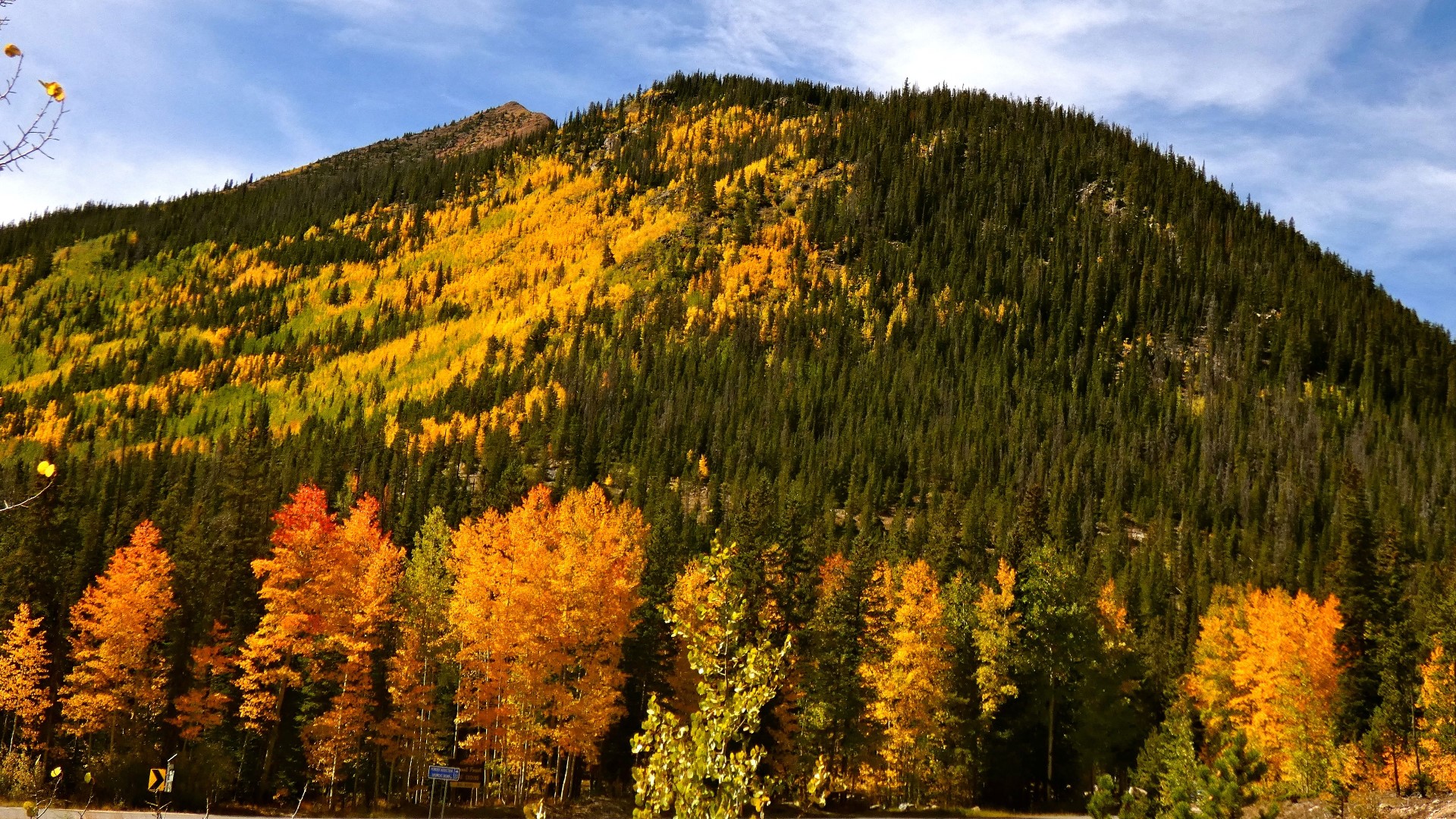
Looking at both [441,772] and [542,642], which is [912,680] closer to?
[542,642]

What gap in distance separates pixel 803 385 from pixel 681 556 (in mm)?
122397

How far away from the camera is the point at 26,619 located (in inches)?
1817

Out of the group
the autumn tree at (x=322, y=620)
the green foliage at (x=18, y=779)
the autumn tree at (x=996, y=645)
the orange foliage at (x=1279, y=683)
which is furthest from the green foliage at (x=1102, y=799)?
the green foliage at (x=18, y=779)

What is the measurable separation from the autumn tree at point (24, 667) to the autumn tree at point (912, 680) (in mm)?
36085

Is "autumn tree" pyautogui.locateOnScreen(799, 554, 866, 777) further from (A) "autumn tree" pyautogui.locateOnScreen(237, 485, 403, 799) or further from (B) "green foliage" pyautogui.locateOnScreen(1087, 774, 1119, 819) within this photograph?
(A) "autumn tree" pyautogui.locateOnScreen(237, 485, 403, 799)

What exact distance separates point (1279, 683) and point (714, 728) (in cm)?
5162

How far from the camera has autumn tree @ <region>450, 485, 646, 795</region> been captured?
122 feet

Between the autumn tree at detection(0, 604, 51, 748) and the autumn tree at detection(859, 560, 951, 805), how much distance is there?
36.1m

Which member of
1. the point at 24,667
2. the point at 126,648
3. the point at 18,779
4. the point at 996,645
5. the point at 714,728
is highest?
the point at 996,645

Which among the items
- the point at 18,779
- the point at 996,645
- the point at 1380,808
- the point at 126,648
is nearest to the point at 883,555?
the point at 996,645

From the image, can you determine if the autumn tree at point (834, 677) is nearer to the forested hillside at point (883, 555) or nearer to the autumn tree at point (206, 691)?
the forested hillside at point (883, 555)

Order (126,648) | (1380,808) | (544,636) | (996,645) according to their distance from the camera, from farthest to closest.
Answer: (996,645)
(126,648)
(544,636)
(1380,808)

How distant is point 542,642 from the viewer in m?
37.9

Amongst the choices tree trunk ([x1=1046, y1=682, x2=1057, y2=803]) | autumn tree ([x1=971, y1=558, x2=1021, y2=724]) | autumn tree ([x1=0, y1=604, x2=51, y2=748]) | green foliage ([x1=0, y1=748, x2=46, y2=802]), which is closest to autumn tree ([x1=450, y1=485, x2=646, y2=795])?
green foliage ([x1=0, y1=748, x2=46, y2=802])
